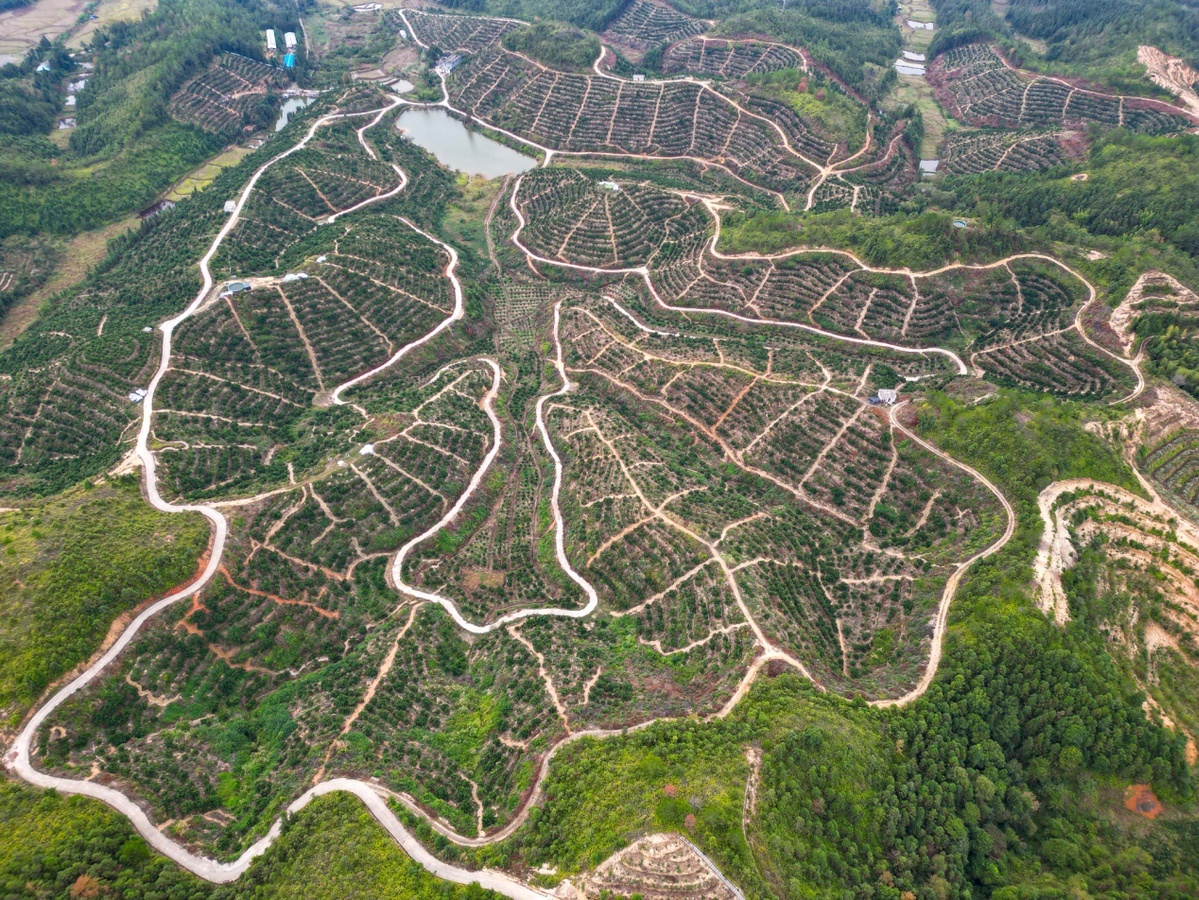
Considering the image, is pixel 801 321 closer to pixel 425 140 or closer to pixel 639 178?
pixel 639 178

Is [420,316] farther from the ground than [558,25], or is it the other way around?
[558,25]

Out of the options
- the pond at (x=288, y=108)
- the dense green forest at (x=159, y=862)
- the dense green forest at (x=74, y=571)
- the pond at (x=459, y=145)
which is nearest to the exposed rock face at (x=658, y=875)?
the dense green forest at (x=159, y=862)

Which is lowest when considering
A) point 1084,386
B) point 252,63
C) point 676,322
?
point 676,322

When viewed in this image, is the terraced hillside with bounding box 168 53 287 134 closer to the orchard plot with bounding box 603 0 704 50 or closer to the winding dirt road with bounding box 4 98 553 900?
the orchard plot with bounding box 603 0 704 50

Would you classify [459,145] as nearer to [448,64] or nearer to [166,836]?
[448,64]

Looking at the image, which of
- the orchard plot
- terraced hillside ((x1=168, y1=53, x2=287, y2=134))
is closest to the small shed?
the orchard plot

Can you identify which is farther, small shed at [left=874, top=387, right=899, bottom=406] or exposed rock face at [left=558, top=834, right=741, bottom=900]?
small shed at [left=874, top=387, right=899, bottom=406]

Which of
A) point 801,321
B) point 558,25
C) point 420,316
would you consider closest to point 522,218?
point 420,316
